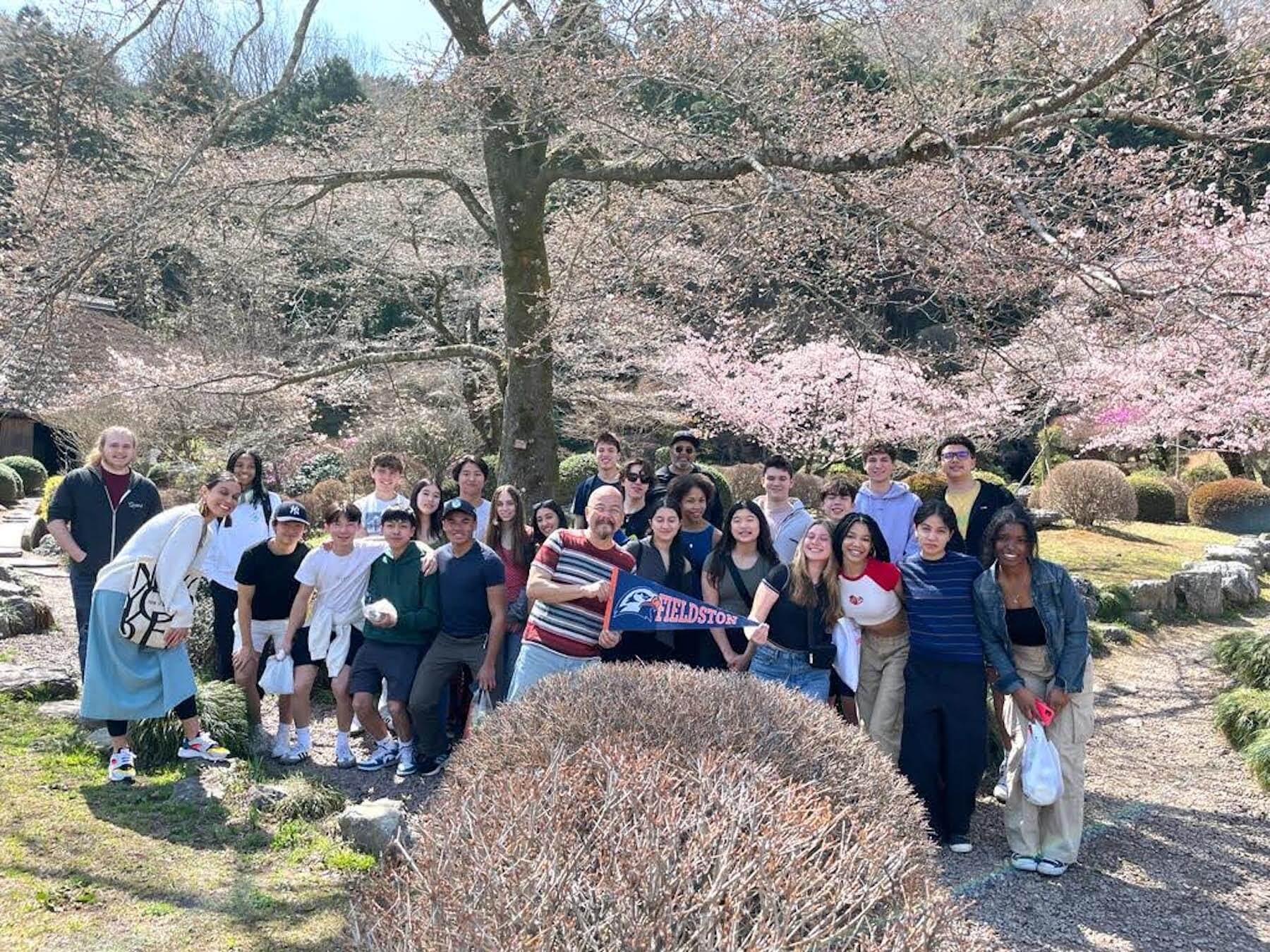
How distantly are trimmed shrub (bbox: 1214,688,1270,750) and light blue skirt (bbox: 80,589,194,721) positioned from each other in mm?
6970

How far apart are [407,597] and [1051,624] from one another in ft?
10.6

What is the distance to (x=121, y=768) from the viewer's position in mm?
4883

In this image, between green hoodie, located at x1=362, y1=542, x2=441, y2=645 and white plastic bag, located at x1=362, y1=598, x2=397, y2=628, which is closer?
white plastic bag, located at x1=362, y1=598, x2=397, y2=628

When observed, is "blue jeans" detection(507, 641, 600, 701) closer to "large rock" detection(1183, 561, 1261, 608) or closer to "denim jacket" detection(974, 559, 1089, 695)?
"denim jacket" detection(974, 559, 1089, 695)

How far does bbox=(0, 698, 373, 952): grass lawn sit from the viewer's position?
3.37m

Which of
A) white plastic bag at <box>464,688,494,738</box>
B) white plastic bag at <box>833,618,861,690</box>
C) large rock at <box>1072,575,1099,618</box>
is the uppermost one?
white plastic bag at <box>833,618,861,690</box>

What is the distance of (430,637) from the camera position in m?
5.36

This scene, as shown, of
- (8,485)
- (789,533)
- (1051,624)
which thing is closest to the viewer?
(1051,624)

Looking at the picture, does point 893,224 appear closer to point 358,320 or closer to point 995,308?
point 995,308

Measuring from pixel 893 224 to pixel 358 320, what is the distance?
52.5 ft

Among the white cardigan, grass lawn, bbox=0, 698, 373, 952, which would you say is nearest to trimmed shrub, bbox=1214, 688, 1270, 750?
grass lawn, bbox=0, 698, 373, 952

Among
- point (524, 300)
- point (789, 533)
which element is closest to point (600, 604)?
point (789, 533)

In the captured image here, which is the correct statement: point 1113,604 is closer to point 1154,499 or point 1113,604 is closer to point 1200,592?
point 1200,592

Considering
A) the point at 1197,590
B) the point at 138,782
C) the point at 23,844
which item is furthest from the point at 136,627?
the point at 1197,590
